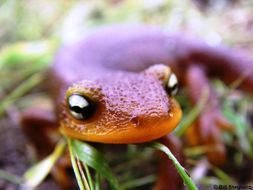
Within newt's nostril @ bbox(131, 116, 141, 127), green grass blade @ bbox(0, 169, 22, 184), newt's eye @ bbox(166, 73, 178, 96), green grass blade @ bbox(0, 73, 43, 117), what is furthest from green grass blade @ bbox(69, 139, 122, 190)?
green grass blade @ bbox(0, 73, 43, 117)

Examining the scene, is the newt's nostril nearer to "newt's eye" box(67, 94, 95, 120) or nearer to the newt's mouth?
the newt's mouth

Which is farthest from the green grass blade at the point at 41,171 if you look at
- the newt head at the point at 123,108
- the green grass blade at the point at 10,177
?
the newt head at the point at 123,108

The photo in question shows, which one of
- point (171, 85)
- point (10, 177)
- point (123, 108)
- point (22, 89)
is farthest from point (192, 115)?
point (22, 89)

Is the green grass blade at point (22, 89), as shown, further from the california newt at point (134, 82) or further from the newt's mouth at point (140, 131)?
the newt's mouth at point (140, 131)

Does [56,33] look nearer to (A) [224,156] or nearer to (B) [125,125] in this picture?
(A) [224,156]

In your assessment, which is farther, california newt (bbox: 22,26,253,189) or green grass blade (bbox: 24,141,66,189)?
green grass blade (bbox: 24,141,66,189)

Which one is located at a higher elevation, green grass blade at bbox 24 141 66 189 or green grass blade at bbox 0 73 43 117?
green grass blade at bbox 0 73 43 117
